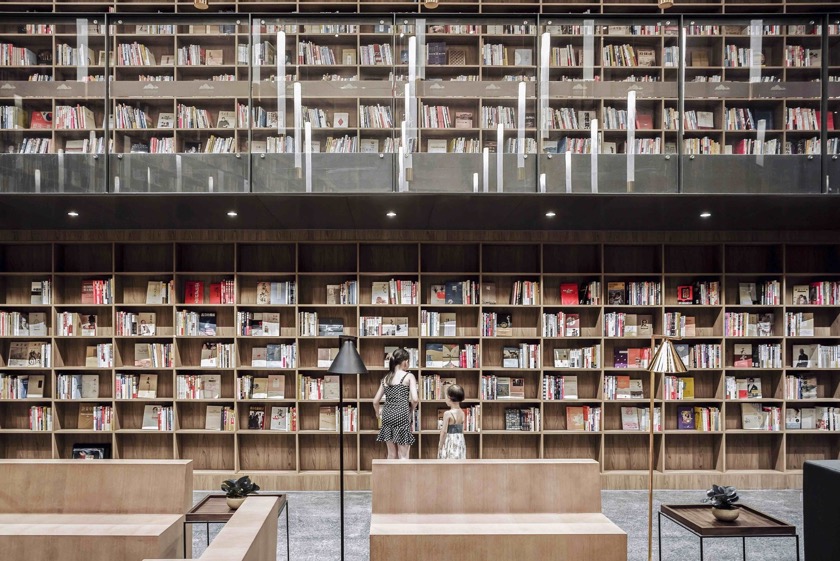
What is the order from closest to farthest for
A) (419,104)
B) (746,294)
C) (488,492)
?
1. (488,492)
2. (419,104)
3. (746,294)

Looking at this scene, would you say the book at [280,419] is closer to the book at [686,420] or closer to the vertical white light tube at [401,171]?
the vertical white light tube at [401,171]

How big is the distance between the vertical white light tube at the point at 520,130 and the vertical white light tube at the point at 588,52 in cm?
56

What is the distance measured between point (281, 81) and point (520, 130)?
2.01 meters

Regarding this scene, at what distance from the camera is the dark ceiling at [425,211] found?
4.89 meters

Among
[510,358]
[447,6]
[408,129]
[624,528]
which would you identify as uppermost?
[447,6]

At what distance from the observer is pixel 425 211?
5.36 metres

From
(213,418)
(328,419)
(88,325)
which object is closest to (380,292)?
(328,419)

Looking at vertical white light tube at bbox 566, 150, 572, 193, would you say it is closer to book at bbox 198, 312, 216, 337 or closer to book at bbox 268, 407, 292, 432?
book at bbox 268, 407, 292, 432

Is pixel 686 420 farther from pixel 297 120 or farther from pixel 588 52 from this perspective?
pixel 297 120

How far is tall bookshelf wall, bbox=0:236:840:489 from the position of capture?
618cm

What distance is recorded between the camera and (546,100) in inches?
199

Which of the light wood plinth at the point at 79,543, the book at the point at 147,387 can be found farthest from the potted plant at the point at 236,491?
the book at the point at 147,387

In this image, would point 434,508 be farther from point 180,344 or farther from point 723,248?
point 723,248

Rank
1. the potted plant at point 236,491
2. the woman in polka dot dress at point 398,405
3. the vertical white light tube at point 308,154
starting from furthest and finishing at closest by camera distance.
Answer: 1. the woman in polka dot dress at point 398,405
2. the vertical white light tube at point 308,154
3. the potted plant at point 236,491
